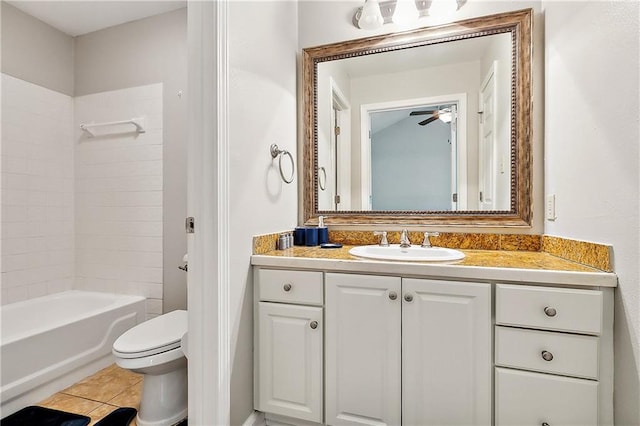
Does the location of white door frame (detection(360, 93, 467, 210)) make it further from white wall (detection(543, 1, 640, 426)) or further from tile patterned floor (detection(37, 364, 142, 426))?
tile patterned floor (detection(37, 364, 142, 426))

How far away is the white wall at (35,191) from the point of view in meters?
2.21

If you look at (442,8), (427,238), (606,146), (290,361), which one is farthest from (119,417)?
(442,8)

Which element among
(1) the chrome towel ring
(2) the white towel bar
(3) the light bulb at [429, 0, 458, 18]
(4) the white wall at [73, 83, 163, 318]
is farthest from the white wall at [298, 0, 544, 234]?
(2) the white towel bar

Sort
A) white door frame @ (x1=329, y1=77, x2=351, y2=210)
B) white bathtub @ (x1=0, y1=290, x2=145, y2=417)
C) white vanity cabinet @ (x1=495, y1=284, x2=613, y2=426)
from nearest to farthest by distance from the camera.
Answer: white vanity cabinet @ (x1=495, y1=284, x2=613, y2=426)
white bathtub @ (x1=0, y1=290, x2=145, y2=417)
white door frame @ (x1=329, y1=77, x2=351, y2=210)

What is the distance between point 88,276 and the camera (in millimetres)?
2553

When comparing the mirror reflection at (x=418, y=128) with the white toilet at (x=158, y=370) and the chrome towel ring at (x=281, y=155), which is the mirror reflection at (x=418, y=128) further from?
the white toilet at (x=158, y=370)

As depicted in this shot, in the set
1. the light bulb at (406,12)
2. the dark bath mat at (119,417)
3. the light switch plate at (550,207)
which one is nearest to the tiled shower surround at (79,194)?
the dark bath mat at (119,417)

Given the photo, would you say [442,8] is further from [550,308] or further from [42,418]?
[42,418]

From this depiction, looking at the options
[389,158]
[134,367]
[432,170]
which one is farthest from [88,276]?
[432,170]

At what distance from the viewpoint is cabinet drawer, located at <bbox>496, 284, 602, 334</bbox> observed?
3.29 feet

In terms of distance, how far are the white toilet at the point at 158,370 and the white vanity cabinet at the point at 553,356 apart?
1406 millimetres

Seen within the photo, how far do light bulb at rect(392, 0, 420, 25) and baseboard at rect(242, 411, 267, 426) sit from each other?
6.88ft

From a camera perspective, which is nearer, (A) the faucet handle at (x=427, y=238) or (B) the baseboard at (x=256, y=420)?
(B) the baseboard at (x=256, y=420)

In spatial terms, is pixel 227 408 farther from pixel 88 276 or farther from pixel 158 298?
pixel 88 276
